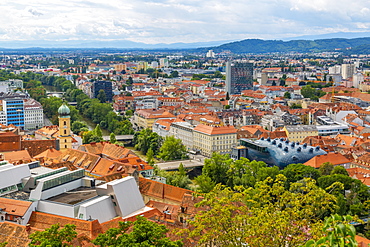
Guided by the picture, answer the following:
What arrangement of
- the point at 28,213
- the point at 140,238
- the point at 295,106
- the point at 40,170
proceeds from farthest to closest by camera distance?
the point at 295,106 < the point at 40,170 < the point at 28,213 < the point at 140,238

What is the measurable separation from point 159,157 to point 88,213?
35868 millimetres

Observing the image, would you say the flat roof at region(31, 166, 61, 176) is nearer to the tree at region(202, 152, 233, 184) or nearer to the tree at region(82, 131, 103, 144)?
the tree at region(202, 152, 233, 184)

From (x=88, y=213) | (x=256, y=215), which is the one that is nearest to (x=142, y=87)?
(x=88, y=213)

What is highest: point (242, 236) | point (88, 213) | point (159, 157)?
point (242, 236)

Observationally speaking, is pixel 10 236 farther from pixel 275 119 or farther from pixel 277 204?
pixel 275 119

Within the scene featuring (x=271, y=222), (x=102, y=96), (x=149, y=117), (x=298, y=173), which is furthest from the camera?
(x=102, y=96)

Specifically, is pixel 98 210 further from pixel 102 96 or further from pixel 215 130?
pixel 102 96

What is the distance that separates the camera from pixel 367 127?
3152 inches

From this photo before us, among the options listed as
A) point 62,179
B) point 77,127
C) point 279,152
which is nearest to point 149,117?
point 77,127

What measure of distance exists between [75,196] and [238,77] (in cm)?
11882

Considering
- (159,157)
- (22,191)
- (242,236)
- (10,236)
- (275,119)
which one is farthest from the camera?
(275,119)

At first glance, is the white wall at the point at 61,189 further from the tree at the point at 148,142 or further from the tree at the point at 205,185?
the tree at the point at 148,142

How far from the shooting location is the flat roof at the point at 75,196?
3219cm

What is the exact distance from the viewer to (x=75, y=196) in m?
33.1
